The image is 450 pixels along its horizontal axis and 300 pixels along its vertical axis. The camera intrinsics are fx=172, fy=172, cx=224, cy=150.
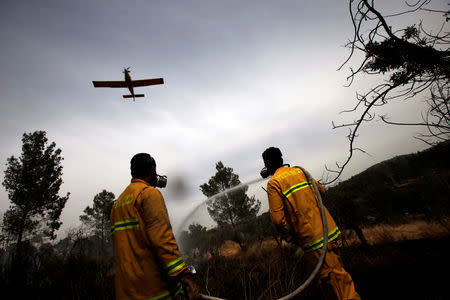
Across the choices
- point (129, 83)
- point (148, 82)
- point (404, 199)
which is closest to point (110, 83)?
point (129, 83)

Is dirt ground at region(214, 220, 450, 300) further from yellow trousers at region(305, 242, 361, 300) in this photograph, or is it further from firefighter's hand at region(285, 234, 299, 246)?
firefighter's hand at region(285, 234, 299, 246)

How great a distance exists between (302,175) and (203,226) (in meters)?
7.71

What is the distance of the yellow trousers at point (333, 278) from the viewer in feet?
6.81

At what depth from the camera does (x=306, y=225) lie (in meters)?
2.34

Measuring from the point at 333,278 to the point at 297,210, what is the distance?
2.83 feet

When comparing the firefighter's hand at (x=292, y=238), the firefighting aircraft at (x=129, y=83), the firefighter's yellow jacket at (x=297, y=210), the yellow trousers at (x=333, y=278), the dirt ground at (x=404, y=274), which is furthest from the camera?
the firefighting aircraft at (x=129, y=83)

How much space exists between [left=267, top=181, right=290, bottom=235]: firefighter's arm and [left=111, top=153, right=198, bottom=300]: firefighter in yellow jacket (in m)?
1.33

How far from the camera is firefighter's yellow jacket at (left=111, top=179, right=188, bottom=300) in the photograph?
5.42 ft

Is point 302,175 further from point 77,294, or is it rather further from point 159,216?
point 77,294

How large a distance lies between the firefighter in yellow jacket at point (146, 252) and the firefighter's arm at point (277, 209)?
4.37 feet

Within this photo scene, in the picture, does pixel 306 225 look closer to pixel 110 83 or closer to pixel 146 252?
pixel 146 252

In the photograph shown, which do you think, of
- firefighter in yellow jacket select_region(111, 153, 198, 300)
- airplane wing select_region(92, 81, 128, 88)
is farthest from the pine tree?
firefighter in yellow jacket select_region(111, 153, 198, 300)

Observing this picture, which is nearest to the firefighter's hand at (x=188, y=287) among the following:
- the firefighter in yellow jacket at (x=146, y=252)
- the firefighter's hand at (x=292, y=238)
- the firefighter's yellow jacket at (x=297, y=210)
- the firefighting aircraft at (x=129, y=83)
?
the firefighter in yellow jacket at (x=146, y=252)

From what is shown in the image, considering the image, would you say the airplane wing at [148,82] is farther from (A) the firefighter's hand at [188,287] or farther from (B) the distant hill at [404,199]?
(B) the distant hill at [404,199]
